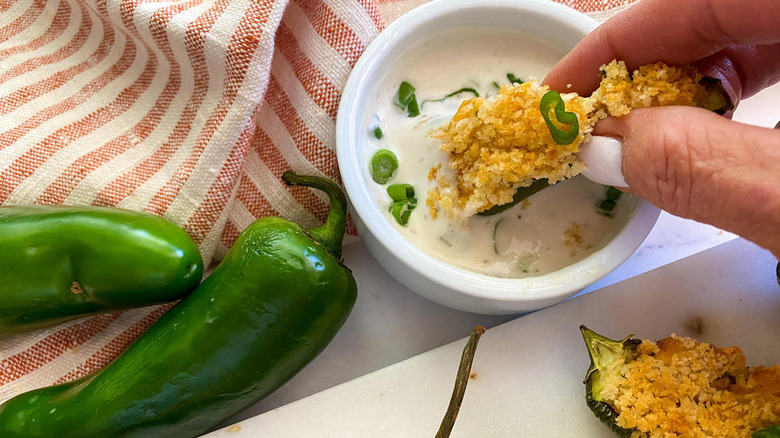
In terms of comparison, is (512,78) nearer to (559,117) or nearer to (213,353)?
(559,117)

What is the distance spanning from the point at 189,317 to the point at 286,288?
6.6 inches

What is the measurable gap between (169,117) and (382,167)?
0.40 m

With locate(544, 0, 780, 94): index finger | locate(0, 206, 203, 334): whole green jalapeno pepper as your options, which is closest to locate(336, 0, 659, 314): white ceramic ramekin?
locate(544, 0, 780, 94): index finger

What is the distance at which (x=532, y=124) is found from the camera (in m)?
0.87

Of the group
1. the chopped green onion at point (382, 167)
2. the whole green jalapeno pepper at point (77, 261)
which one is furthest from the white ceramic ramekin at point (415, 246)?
the whole green jalapeno pepper at point (77, 261)

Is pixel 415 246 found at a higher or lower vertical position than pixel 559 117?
lower

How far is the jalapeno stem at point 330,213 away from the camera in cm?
105

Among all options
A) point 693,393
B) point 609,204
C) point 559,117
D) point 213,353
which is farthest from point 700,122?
point 213,353

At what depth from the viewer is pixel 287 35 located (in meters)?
1.11

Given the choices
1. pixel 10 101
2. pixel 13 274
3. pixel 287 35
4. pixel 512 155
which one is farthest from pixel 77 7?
pixel 512 155

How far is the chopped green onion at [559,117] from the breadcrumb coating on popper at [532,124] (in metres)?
0.01

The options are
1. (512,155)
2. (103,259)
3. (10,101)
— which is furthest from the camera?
(10,101)

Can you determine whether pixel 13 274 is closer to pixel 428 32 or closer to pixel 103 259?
pixel 103 259

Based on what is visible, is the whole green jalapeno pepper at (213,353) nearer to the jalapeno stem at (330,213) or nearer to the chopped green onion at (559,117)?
the jalapeno stem at (330,213)
